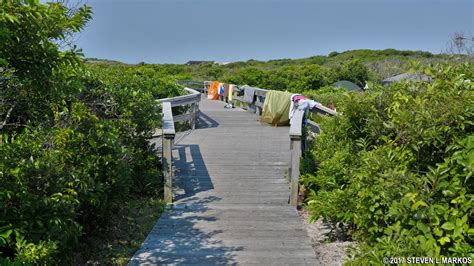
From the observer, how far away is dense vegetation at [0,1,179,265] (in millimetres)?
2391

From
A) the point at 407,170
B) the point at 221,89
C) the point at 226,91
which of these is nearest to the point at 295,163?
the point at 407,170

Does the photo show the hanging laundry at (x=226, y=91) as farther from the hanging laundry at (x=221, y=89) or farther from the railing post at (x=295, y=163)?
the railing post at (x=295, y=163)

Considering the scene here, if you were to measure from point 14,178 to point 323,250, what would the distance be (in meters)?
2.92

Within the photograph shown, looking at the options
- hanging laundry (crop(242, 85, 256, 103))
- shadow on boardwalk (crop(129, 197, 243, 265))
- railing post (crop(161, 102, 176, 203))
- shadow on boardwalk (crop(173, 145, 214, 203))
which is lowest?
shadow on boardwalk (crop(129, 197, 243, 265))

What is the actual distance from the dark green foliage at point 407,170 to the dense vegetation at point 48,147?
2.14 metres

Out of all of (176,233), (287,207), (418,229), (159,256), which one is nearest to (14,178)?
(159,256)

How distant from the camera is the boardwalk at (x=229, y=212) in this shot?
13.9ft

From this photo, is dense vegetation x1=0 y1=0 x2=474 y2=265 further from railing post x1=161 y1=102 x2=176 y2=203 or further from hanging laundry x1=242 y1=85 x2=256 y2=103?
hanging laundry x1=242 y1=85 x2=256 y2=103

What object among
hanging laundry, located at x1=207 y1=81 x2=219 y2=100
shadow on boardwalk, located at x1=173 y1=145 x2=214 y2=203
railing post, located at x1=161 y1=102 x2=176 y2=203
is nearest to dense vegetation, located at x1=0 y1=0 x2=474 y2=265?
railing post, located at x1=161 y1=102 x2=176 y2=203

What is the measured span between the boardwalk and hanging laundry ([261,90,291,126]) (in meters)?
2.09

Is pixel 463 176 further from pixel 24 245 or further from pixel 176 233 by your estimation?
pixel 176 233

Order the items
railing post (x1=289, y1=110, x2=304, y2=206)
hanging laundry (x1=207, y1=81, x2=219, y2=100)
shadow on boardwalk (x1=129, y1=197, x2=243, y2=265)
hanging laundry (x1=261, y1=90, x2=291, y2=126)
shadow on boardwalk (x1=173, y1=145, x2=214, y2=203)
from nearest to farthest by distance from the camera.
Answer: shadow on boardwalk (x1=129, y1=197, x2=243, y2=265), railing post (x1=289, y1=110, x2=304, y2=206), shadow on boardwalk (x1=173, y1=145, x2=214, y2=203), hanging laundry (x1=261, y1=90, x2=291, y2=126), hanging laundry (x1=207, y1=81, x2=219, y2=100)

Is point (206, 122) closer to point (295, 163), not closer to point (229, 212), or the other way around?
point (295, 163)

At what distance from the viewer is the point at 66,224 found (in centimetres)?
320
